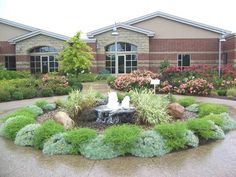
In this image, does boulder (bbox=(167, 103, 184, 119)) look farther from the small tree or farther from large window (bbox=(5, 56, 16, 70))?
large window (bbox=(5, 56, 16, 70))

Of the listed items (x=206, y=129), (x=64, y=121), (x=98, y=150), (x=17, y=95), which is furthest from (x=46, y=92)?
(x=206, y=129)

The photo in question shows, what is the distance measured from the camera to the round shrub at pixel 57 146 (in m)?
6.78

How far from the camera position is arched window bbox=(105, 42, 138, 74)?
30953 millimetres

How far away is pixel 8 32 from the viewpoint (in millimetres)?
33094

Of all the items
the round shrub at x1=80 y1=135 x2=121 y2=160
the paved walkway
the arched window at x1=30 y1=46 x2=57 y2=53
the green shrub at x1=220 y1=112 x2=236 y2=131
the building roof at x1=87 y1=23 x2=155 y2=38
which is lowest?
the paved walkway

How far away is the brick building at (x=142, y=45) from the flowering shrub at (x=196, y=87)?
13229mm

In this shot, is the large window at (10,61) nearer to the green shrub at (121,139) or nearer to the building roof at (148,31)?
the building roof at (148,31)

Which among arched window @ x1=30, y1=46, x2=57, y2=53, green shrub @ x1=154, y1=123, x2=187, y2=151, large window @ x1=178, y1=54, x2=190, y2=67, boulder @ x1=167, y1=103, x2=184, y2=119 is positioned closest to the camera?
green shrub @ x1=154, y1=123, x2=187, y2=151

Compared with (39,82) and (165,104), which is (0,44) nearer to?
(39,82)

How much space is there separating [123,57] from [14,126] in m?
23.5

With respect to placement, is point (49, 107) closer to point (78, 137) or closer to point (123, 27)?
point (78, 137)

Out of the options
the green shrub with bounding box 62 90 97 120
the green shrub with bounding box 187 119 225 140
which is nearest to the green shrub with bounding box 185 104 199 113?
the green shrub with bounding box 187 119 225 140

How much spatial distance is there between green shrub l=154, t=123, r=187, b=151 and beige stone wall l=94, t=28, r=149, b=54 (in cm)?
2378

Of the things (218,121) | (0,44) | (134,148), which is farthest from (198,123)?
(0,44)
